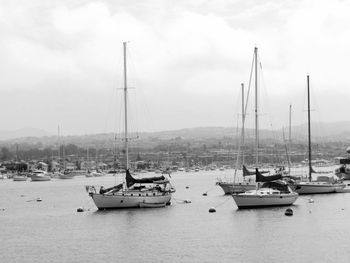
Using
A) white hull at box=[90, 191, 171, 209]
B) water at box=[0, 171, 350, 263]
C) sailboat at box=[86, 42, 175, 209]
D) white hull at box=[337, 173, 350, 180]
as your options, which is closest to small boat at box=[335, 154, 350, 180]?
white hull at box=[337, 173, 350, 180]

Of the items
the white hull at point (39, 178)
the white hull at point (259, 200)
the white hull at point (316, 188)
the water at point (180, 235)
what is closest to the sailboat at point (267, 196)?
the white hull at point (259, 200)

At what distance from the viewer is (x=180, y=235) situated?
163ft

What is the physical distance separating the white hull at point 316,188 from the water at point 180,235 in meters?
8.78

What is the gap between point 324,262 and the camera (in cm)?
3841

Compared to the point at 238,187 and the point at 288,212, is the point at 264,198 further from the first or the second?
the point at 238,187

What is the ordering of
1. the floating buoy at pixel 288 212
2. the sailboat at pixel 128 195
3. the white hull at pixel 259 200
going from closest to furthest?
the floating buoy at pixel 288 212
the white hull at pixel 259 200
the sailboat at pixel 128 195

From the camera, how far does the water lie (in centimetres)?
4153

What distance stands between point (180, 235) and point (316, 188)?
36.6m

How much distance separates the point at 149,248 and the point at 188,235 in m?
5.77

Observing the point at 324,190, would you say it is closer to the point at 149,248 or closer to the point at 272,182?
the point at 272,182

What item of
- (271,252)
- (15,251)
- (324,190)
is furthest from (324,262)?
(324,190)

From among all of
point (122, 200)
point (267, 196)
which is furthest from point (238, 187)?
point (122, 200)

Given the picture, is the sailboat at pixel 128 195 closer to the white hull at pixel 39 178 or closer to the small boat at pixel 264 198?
the small boat at pixel 264 198

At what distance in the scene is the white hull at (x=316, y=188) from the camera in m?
80.9
